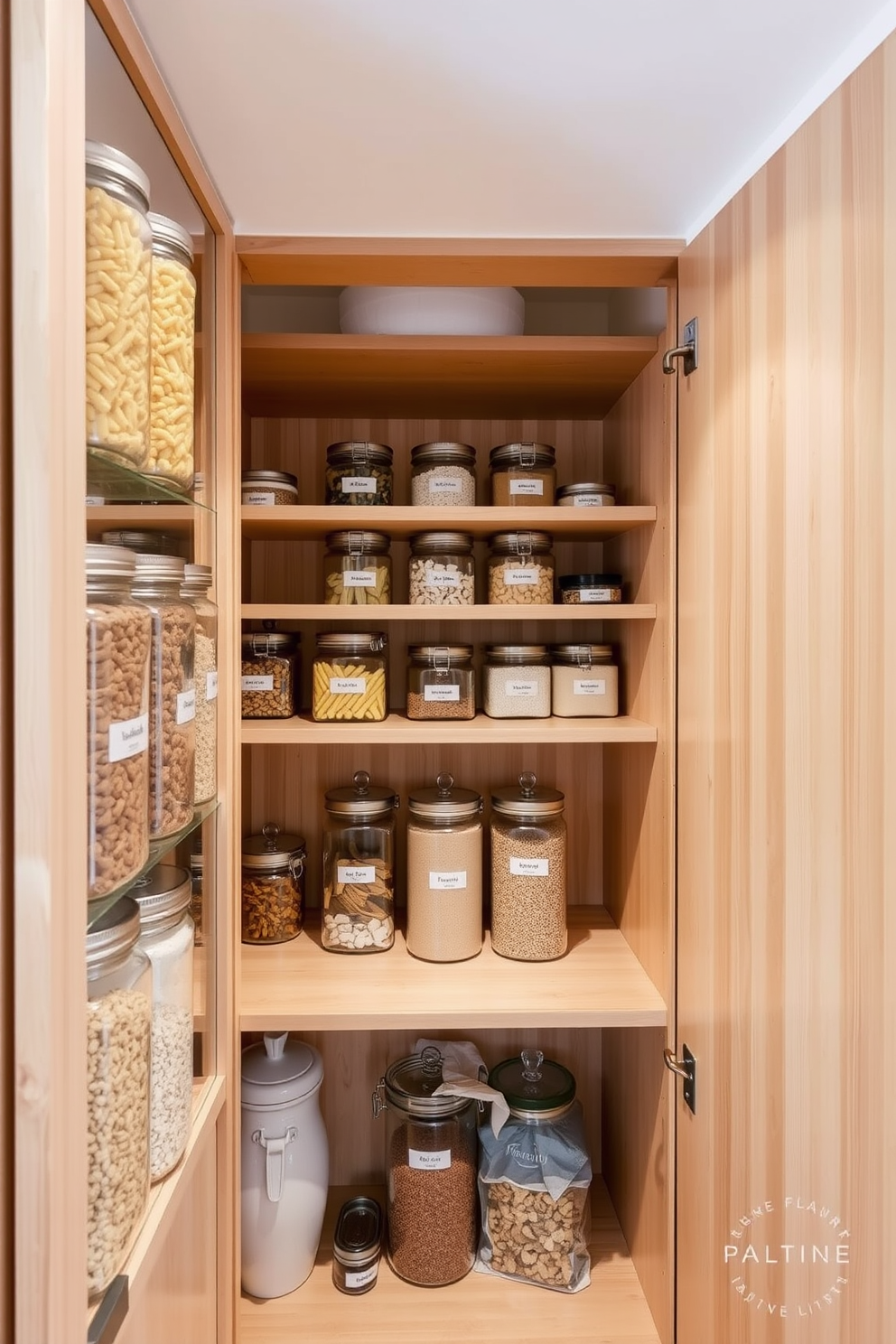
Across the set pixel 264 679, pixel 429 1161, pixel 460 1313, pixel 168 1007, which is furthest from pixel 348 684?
pixel 460 1313

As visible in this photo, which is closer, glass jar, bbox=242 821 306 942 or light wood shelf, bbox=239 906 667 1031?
light wood shelf, bbox=239 906 667 1031

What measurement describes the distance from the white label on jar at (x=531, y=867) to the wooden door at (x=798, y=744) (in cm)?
32

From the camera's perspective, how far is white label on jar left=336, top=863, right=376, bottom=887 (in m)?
1.37

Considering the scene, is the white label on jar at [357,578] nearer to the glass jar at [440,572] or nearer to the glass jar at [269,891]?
the glass jar at [440,572]

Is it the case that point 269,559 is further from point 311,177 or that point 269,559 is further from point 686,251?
point 686,251

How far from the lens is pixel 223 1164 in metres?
1.06

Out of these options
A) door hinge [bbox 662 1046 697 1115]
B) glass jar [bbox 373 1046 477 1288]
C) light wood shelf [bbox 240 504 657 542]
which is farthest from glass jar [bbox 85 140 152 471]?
glass jar [bbox 373 1046 477 1288]

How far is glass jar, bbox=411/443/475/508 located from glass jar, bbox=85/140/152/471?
68 centimetres

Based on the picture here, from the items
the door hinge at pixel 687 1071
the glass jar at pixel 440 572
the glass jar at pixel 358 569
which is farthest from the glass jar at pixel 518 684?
the door hinge at pixel 687 1071

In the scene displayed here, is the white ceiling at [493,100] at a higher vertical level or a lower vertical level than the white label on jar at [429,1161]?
higher

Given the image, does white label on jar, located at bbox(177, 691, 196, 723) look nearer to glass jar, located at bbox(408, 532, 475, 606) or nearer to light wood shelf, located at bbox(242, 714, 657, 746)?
light wood shelf, located at bbox(242, 714, 657, 746)

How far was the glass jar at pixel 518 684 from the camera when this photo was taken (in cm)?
136

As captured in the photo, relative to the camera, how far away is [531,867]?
1.32 metres

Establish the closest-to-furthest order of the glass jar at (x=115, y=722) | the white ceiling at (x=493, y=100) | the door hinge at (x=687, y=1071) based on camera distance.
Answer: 1. the glass jar at (x=115, y=722)
2. the white ceiling at (x=493, y=100)
3. the door hinge at (x=687, y=1071)
